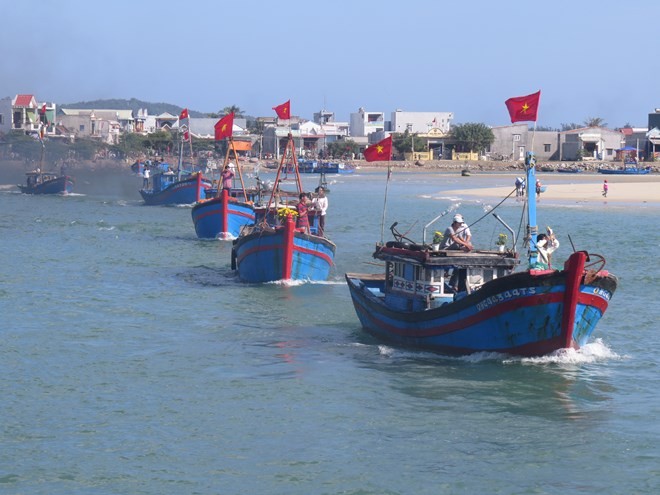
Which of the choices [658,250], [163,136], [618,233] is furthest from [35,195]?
[163,136]

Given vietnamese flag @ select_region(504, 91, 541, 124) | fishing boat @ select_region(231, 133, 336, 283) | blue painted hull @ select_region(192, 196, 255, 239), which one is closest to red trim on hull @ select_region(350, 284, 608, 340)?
vietnamese flag @ select_region(504, 91, 541, 124)

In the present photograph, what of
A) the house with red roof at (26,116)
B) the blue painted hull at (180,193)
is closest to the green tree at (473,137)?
the house with red roof at (26,116)

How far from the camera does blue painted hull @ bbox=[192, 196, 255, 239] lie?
1954 inches

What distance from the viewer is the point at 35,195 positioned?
310 ft

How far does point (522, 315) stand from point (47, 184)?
76780 mm

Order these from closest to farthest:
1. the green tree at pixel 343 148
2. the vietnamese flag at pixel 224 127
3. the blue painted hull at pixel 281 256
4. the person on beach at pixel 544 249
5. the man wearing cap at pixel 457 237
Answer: the person on beach at pixel 544 249 → the man wearing cap at pixel 457 237 → the blue painted hull at pixel 281 256 → the vietnamese flag at pixel 224 127 → the green tree at pixel 343 148

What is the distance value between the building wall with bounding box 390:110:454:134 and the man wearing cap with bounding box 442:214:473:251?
157807 millimetres

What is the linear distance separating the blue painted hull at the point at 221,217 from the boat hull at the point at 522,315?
2704 cm

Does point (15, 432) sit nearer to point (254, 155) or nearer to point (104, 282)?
point (104, 282)

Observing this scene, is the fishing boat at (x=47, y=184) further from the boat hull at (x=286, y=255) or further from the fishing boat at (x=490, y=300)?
the fishing boat at (x=490, y=300)

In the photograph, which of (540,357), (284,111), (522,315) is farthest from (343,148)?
(522,315)

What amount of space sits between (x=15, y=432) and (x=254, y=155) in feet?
515

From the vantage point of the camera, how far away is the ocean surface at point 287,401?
1656 cm

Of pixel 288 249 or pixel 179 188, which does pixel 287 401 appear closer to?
pixel 288 249
